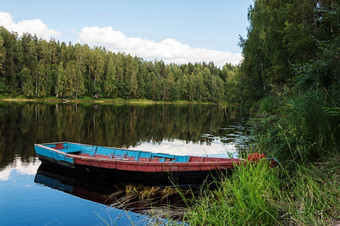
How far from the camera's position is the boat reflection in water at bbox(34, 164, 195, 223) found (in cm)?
904

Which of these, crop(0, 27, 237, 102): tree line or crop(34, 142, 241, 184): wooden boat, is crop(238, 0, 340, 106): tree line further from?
crop(0, 27, 237, 102): tree line

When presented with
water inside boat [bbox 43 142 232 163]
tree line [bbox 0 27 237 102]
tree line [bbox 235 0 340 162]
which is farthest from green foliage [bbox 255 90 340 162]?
tree line [bbox 0 27 237 102]

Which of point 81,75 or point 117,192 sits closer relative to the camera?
point 117,192

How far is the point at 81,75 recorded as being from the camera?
8831 cm

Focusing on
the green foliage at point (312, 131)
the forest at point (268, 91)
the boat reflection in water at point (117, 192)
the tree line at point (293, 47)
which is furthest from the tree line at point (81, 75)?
the green foliage at point (312, 131)

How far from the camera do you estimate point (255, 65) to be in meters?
32.5

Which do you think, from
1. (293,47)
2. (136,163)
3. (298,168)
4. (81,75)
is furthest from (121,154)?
(81,75)

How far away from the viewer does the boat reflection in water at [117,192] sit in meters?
9.04

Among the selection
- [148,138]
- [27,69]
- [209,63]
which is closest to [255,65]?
[148,138]

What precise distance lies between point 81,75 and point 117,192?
84.1 m

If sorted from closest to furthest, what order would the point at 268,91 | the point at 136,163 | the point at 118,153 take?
the point at 136,163 < the point at 118,153 < the point at 268,91

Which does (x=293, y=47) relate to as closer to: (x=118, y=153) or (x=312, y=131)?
(x=118, y=153)

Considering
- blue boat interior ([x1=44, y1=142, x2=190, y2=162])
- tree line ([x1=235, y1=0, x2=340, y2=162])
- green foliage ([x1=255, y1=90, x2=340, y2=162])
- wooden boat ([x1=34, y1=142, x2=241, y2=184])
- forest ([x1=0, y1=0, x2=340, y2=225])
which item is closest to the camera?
forest ([x1=0, y1=0, x2=340, y2=225])

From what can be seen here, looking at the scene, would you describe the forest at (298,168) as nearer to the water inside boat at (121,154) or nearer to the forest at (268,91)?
the forest at (268,91)
